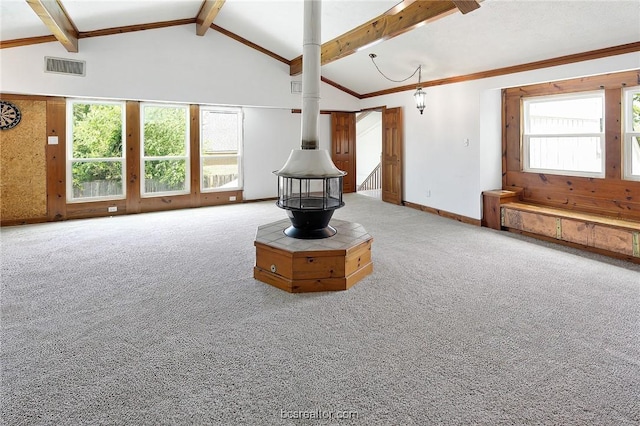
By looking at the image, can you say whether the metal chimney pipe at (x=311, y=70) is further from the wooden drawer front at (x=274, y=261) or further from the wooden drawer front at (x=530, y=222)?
the wooden drawer front at (x=530, y=222)

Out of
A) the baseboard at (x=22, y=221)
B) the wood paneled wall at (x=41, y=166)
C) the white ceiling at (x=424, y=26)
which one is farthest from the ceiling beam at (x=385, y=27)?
the baseboard at (x=22, y=221)

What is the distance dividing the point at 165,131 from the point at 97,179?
4.84 ft

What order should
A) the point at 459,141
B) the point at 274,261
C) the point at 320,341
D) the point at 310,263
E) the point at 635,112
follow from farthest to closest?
the point at 459,141
the point at 635,112
the point at 274,261
the point at 310,263
the point at 320,341

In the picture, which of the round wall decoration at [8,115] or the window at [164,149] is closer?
the round wall decoration at [8,115]

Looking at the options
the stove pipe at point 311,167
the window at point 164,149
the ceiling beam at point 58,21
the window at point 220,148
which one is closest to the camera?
the stove pipe at point 311,167

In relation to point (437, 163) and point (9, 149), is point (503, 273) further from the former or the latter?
point (9, 149)

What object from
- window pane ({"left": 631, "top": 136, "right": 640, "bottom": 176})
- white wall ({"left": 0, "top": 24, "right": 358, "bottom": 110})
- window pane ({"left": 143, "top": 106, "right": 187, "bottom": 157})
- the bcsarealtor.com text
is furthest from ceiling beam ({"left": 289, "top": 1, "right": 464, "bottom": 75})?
the bcsarealtor.com text

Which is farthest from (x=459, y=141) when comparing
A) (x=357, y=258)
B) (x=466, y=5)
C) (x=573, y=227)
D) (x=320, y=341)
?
(x=320, y=341)

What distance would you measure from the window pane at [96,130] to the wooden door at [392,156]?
5187 mm

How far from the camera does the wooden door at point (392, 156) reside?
798 centimetres

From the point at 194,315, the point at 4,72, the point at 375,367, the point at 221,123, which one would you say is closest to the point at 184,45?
the point at 221,123

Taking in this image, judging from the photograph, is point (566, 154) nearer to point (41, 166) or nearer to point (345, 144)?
point (345, 144)

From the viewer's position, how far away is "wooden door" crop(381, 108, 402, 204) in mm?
7984

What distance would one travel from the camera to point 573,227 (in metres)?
4.80
